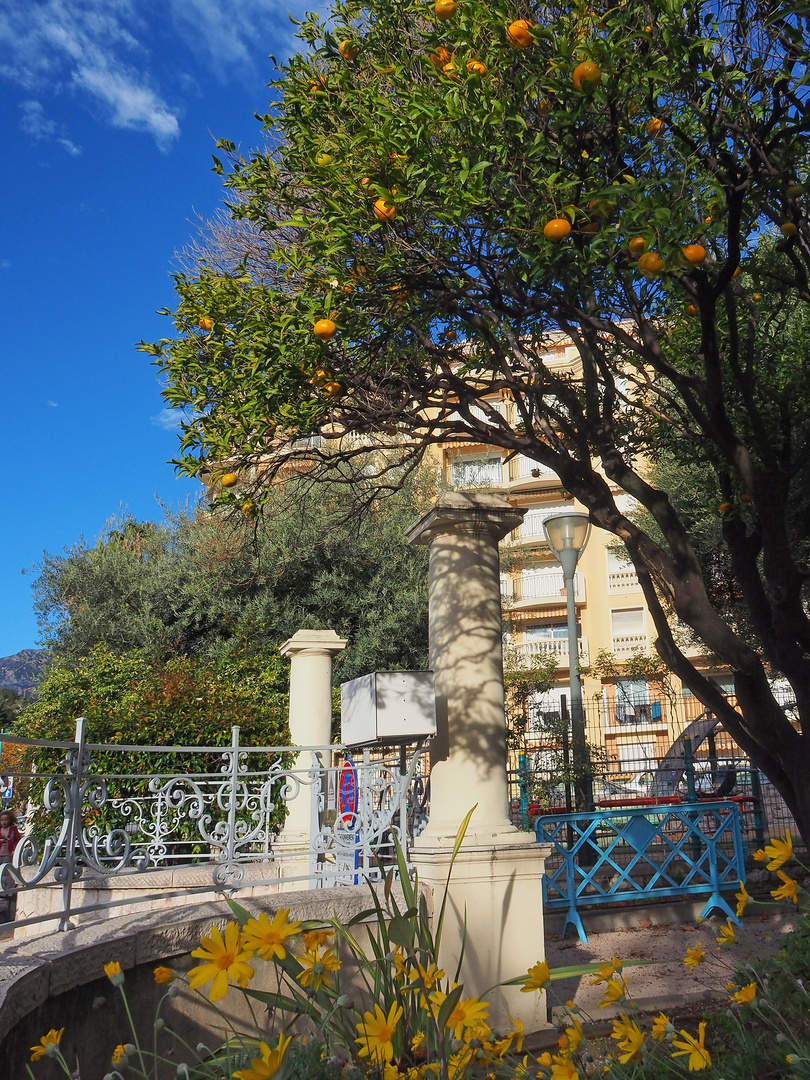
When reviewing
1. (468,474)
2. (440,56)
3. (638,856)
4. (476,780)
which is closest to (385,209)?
(440,56)

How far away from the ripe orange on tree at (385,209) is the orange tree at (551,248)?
1cm

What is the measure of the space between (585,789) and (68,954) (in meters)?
8.08

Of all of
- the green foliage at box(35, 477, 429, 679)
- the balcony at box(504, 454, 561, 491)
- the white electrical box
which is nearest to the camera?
the white electrical box

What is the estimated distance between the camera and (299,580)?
16.5m

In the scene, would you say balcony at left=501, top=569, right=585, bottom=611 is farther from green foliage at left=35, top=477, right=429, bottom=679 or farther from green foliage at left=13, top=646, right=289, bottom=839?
green foliage at left=13, top=646, right=289, bottom=839

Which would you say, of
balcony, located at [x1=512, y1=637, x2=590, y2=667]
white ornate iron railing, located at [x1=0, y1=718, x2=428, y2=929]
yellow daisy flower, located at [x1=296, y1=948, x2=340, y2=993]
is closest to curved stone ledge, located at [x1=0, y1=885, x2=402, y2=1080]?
white ornate iron railing, located at [x1=0, y1=718, x2=428, y2=929]

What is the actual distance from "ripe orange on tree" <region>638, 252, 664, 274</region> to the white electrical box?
272 centimetres

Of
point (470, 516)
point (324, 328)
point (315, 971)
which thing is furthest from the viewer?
point (470, 516)

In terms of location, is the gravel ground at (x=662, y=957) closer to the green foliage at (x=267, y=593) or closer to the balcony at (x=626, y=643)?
the green foliage at (x=267, y=593)

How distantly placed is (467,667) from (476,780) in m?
0.70

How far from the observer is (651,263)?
3508 millimetres

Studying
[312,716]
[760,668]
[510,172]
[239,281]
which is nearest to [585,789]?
[312,716]

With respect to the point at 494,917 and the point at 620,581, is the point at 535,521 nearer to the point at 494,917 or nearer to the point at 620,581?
the point at 620,581

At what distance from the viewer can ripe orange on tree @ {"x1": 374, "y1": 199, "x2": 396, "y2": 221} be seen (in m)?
4.38
